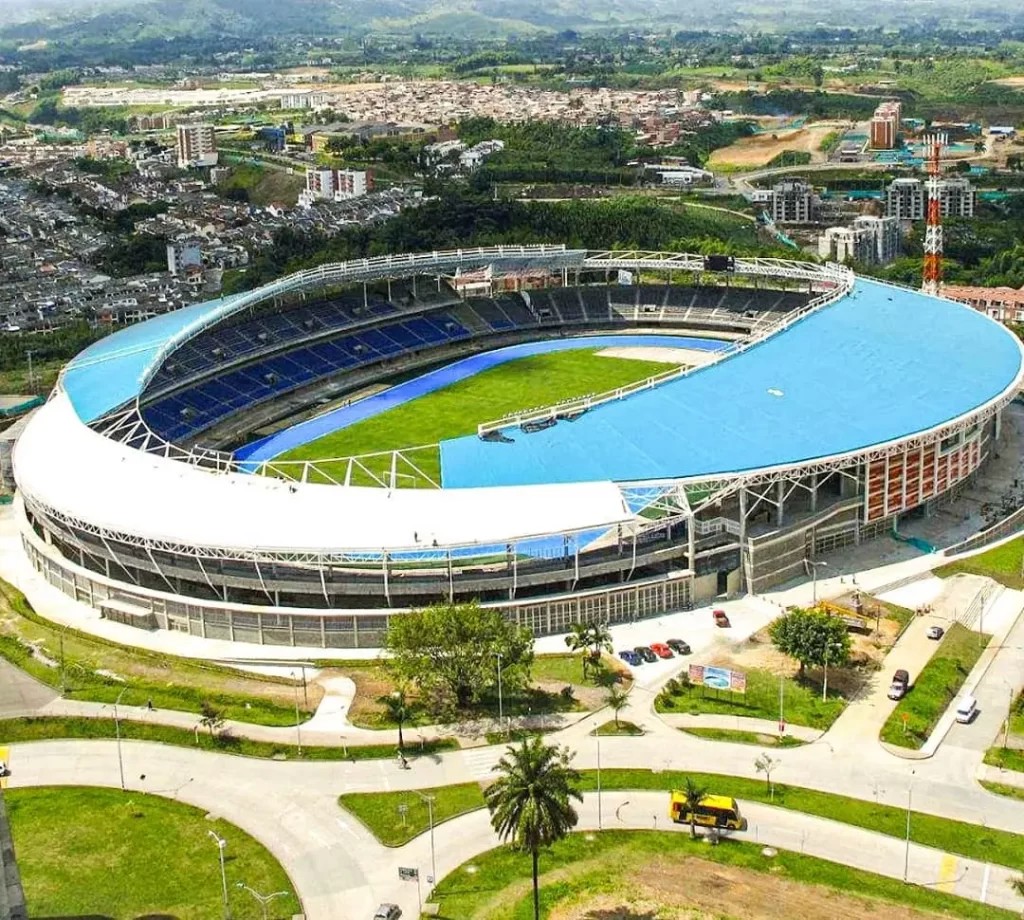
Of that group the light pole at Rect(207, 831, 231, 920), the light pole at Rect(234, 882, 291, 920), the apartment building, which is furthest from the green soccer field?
the apartment building

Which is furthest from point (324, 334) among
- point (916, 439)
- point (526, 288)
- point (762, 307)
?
point (916, 439)

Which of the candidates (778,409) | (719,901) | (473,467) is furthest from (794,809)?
(778,409)

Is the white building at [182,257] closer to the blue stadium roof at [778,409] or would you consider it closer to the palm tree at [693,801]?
the blue stadium roof at [778,409]

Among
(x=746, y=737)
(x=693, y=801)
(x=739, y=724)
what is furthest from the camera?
(x=739, y=724)

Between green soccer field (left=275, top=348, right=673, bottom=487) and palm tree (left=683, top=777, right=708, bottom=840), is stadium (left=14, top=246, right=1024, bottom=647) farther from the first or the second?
palm tree (left=683, top=777, right=708, bottom=840)

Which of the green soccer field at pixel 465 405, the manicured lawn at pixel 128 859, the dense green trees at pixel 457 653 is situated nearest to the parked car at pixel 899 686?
the dense green trees at pixel 457 653

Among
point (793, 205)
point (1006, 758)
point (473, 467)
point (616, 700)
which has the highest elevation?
point (793, 205)

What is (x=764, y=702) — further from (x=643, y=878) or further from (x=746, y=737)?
(x=643, y=878)
